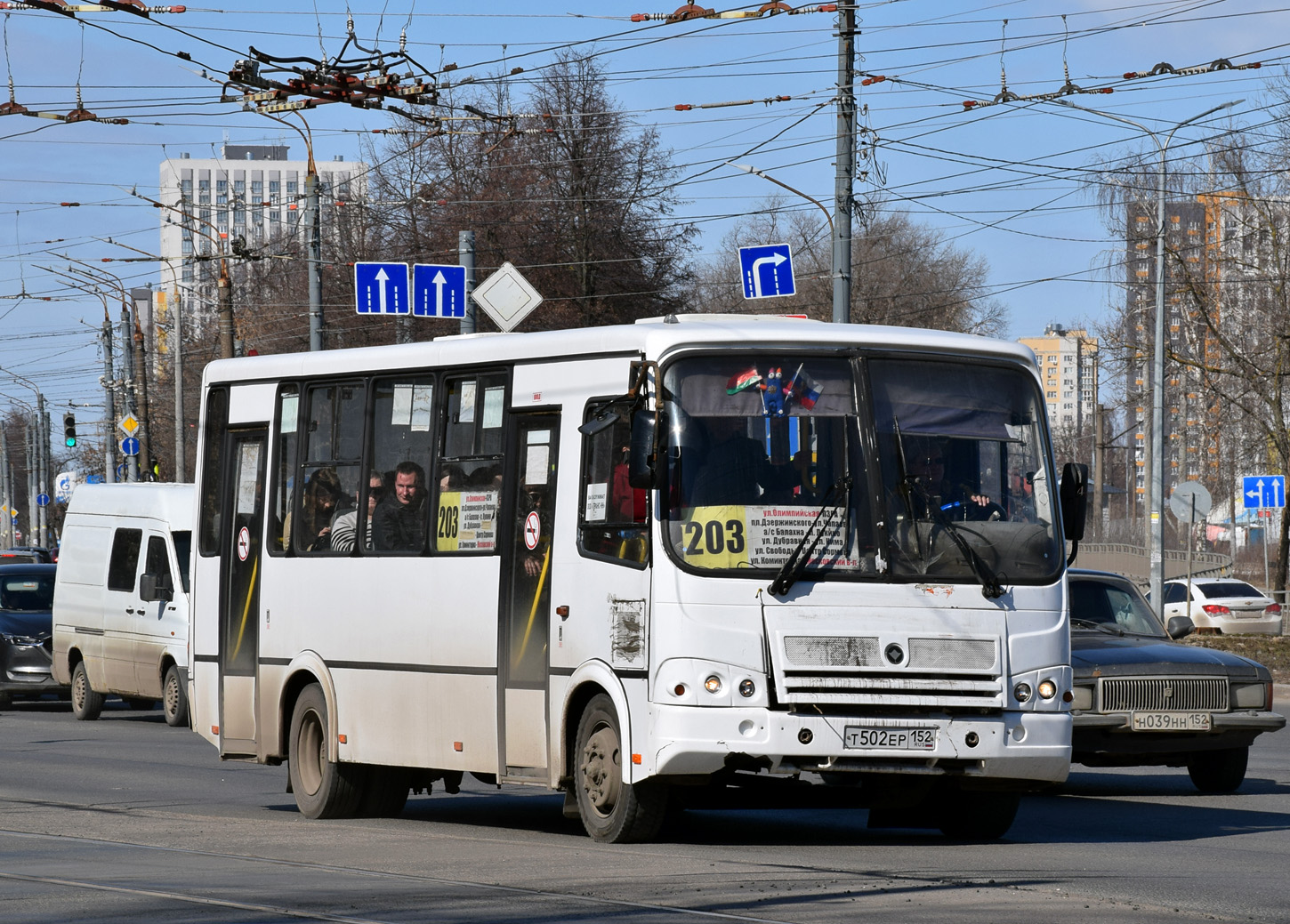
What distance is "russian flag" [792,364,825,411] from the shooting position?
34.3ft

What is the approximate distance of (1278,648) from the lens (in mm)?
33594

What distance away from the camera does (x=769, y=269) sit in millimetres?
26141

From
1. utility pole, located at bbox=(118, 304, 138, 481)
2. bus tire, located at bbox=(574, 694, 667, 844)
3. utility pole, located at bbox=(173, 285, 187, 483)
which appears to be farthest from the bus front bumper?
utility pole, located at bbox=(118, 304, 138, 481)

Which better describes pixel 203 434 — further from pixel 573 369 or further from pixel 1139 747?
pixel 1139 747

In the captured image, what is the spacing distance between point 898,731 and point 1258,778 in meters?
7.00

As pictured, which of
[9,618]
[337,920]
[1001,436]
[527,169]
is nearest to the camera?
[337,920]

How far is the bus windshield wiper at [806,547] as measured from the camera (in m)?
10.0

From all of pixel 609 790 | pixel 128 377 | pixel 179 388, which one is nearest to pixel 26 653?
pixel 609 790

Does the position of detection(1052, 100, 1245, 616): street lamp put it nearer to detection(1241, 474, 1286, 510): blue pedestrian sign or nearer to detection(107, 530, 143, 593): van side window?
detection(1241, 474, 1286, 510): blue pedestrian sign

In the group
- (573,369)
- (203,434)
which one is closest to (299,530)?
(203,434)

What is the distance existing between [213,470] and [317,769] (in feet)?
8.41

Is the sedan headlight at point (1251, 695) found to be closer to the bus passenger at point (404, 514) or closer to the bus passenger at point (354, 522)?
the bus passenger at point (404, 514)

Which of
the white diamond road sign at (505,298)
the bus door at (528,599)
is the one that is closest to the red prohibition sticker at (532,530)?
the bus door at (528,599)

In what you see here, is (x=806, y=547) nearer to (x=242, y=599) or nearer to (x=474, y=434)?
(x=474, y=434)
